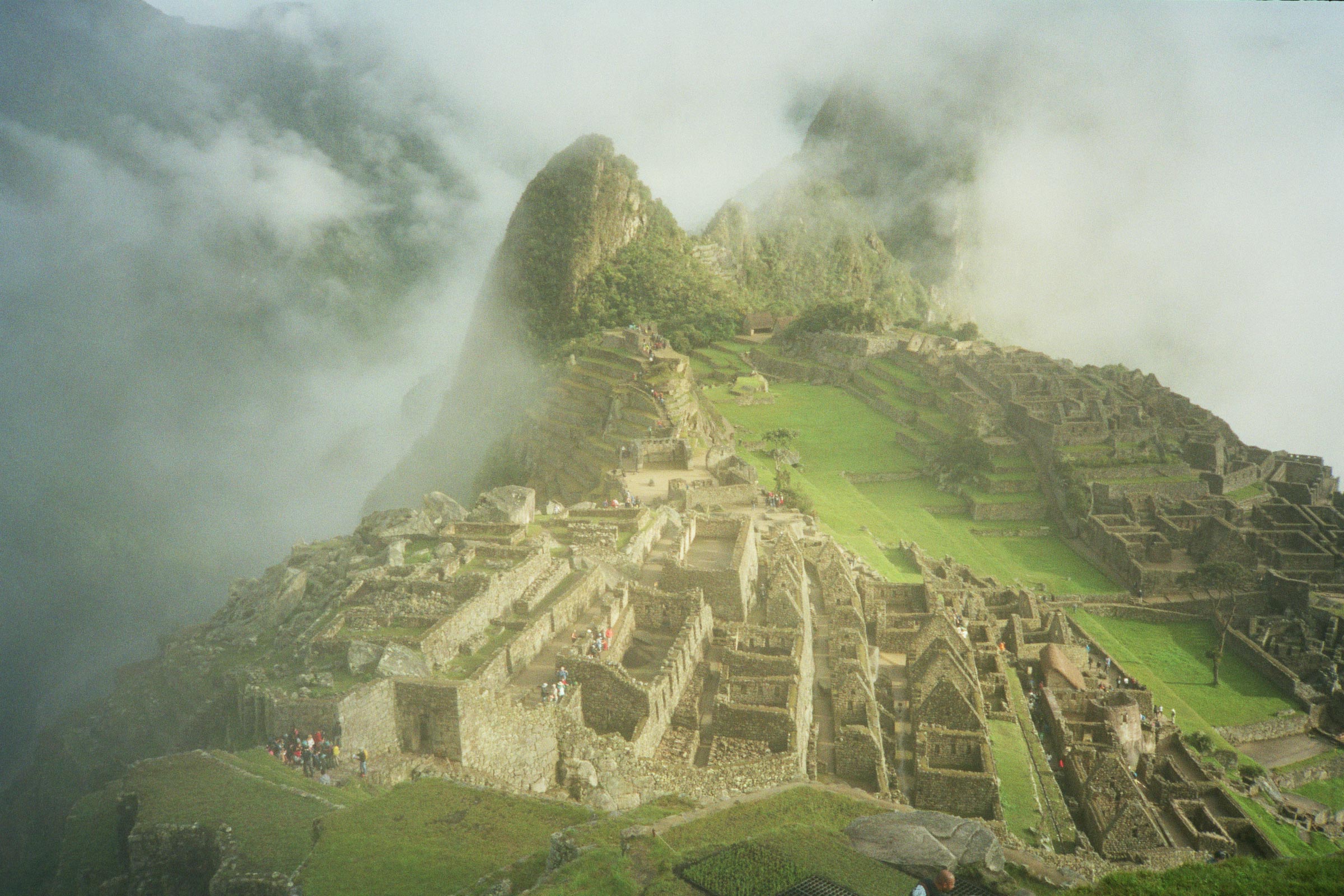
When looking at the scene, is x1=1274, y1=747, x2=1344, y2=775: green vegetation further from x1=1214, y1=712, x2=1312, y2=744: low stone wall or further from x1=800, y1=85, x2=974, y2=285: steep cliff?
x1=800, y1=85, x2=974, y2=285: steep cliff

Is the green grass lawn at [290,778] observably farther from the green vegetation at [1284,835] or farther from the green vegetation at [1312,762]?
the green vegetation at [1312,762]

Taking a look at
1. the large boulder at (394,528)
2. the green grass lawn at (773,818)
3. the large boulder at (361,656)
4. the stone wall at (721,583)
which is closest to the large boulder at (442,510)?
the large boulder at (394,528)

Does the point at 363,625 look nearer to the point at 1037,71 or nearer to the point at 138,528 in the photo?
the point at 138,528

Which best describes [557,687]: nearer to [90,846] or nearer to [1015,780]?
[90,846]

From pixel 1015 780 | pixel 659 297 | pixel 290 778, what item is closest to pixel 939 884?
pixel 290 778

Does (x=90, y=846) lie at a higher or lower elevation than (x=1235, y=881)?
lower

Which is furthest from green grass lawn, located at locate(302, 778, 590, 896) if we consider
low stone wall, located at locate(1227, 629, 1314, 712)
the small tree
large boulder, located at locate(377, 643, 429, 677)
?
the small tree
